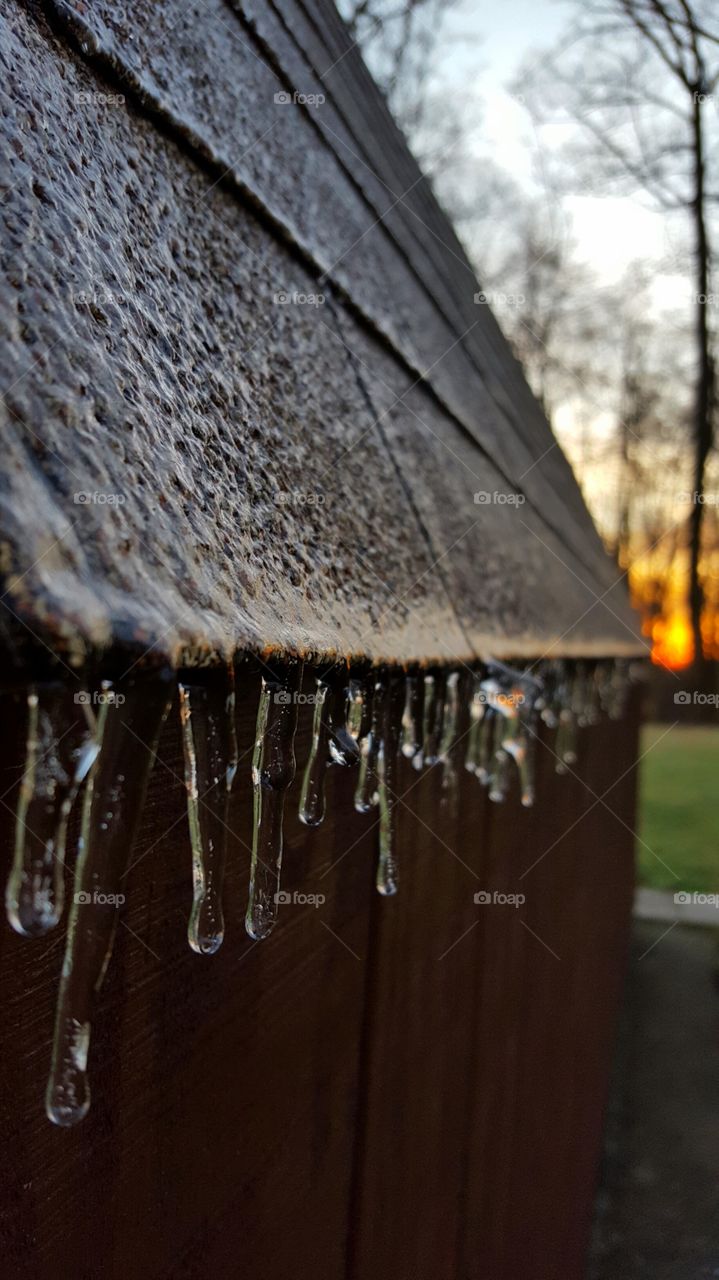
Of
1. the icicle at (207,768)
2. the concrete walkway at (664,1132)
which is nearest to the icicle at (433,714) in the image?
the icicle at (207,768)

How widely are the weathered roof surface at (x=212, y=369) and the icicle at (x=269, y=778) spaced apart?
52 millimetres

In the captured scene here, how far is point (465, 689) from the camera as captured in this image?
66.4 inches

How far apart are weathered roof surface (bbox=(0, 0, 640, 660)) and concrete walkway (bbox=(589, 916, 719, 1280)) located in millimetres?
6500

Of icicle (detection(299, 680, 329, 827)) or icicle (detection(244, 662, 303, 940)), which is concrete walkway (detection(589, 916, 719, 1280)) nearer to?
icicle (detection(299, 680, 329, 827))

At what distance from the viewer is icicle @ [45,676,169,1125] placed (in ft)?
2.05

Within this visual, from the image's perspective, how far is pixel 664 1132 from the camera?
341 inches

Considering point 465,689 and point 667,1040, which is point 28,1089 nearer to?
point 465,689

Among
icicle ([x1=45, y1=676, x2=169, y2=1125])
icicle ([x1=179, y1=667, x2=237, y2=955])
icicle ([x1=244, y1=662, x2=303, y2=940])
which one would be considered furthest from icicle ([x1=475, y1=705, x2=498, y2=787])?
icicle ([x1=45, y1=676, x2=169, y2=1125])

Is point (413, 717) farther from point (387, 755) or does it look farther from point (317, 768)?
point (317, 768)

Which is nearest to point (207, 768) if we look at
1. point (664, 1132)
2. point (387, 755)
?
point (387, 755)

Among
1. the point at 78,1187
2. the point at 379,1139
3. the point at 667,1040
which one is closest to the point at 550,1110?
the point at 379,1139

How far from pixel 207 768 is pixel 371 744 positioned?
0.53 m

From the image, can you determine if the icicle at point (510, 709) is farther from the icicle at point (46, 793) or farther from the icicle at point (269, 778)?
the icicle at point (46, 793)

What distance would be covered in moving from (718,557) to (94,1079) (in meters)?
42.3
